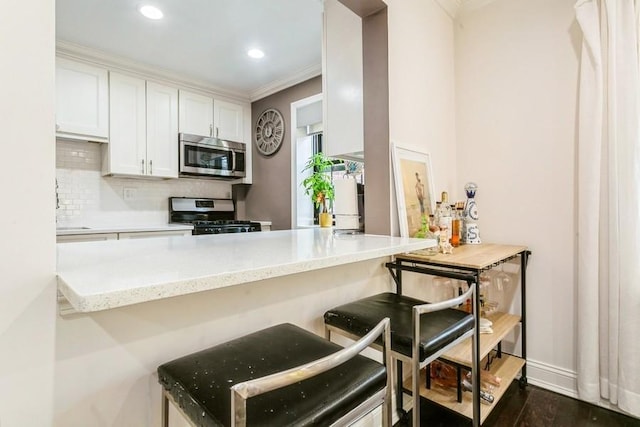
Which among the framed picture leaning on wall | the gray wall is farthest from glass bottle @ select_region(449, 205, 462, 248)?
the gray wall

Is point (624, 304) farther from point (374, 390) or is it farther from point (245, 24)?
point (245, 24)

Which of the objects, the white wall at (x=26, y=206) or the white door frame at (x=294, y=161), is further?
the white door frame at (x=294, y=161)

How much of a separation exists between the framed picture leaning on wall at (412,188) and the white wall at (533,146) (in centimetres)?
55

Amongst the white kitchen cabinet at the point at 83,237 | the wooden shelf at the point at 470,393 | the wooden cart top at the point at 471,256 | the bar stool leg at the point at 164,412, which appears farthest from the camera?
the white kitchen cabinet at the point at 83,237

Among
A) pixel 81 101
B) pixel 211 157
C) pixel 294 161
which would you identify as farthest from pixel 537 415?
pixel 81 101

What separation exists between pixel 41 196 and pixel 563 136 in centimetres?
245

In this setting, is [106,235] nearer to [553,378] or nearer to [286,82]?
→ [286,82]

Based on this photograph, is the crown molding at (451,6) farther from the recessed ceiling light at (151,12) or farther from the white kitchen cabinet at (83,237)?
the white kitchen cabinet at (83,237)

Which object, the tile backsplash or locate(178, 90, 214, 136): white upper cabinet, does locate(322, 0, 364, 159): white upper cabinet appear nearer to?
locate(178, 90, 214, 136): white upper cabinet

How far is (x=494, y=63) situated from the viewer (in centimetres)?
219

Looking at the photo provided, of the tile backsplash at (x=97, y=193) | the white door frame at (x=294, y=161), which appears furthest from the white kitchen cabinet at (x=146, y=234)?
the white door frame at (x=294, y=161)

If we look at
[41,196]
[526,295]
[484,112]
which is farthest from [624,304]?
[41,196]

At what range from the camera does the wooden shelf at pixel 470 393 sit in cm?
158

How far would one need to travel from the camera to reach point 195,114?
356 cm
